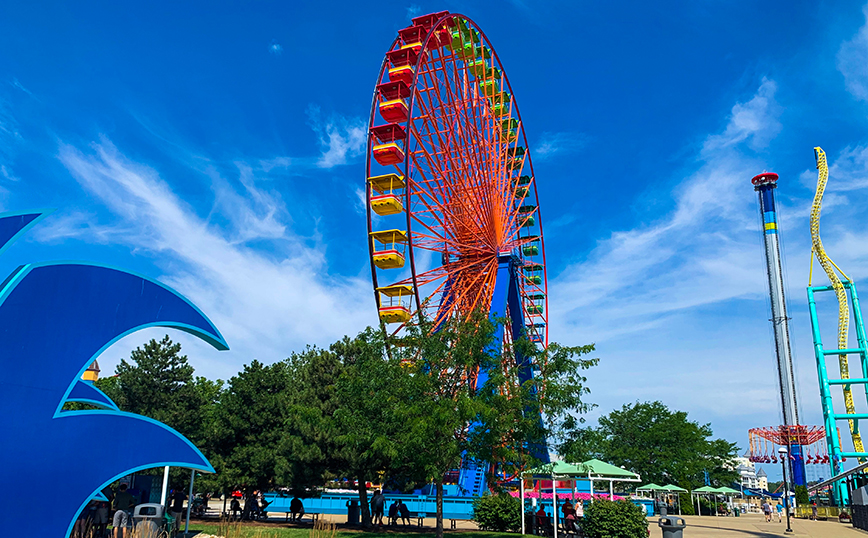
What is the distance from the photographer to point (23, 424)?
7852 mm

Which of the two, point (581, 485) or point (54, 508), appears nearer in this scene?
point (54, 508)

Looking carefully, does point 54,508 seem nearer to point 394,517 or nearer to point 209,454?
point 394,517

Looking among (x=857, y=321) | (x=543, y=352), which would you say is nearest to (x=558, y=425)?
(x=543, y=352)

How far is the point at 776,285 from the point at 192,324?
74355 millimetres

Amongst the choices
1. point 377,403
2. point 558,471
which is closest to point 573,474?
point 558,471

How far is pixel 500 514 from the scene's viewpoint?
19766 millimetres

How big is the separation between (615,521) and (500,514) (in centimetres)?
390

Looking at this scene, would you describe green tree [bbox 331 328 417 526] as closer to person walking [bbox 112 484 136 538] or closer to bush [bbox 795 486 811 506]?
person walking [bbox 112 484 136 538]

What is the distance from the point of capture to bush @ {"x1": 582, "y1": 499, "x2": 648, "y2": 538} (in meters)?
17.0

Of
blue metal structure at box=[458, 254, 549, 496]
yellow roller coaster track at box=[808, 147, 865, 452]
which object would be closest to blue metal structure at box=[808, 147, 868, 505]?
yellow roller coaster track at box=[808, 147, 865, 452]

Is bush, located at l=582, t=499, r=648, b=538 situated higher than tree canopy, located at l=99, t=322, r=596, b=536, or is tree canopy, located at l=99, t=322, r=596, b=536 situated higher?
tree canopy, located at l=99, t=322, r=596, b=536

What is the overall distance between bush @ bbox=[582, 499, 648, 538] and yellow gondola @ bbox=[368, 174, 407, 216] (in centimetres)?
1364

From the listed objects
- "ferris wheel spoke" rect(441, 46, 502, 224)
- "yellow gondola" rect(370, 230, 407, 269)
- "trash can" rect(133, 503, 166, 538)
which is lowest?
"trash can" rect(133, 503, 166, 538)

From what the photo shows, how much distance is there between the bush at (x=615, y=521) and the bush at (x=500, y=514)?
103 inches
